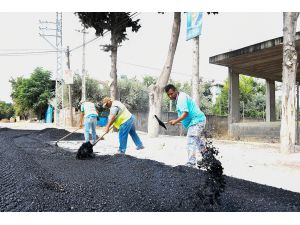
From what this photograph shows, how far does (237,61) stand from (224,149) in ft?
13.8

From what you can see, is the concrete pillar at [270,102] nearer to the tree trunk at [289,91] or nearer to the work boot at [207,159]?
the tree trunk at [289,91]

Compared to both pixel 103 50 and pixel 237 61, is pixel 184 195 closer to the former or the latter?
pixel 237 61

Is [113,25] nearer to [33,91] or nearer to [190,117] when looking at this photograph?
[33,91]

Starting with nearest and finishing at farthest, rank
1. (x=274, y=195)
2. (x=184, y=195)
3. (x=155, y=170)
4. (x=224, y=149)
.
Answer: (x=184, y=195)
(x=274, y=195)
(x=155, y=170)
(x=224, y=149)

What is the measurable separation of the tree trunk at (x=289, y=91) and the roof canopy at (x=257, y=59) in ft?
5.54

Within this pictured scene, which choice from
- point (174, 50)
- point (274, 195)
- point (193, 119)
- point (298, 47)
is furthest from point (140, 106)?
point (274, 195)

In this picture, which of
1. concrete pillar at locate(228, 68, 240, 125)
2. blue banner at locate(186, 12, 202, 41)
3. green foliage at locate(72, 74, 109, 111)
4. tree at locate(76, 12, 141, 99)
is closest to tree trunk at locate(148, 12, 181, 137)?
blue banner at locate(186, 12, 202, 41)

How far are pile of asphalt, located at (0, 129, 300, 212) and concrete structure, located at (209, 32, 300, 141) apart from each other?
6308mm

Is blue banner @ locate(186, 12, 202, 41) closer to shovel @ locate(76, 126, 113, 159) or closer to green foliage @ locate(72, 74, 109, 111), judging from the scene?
shovel @ locate(76, 126, 113, 159)

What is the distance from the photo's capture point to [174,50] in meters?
11.8

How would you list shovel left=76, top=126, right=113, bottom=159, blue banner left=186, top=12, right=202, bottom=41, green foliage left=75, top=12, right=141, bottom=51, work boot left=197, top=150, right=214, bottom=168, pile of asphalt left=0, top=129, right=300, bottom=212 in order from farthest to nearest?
green foliage left=75, top=12, right=141, bottom=51, blue banner left=186, top=12, right=202, bottom=41, shovel left=76, top=126, right=113, bottom=159, work boot left=197, top=150, right=214, bottom=168, pile of asphalt left=0, top=129, right=300, bottom=212

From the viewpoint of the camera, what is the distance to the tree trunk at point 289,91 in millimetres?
7355

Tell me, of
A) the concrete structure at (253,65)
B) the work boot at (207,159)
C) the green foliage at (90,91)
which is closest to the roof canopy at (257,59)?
the concrete structure at (253,65)

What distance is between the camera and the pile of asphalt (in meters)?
3.32
